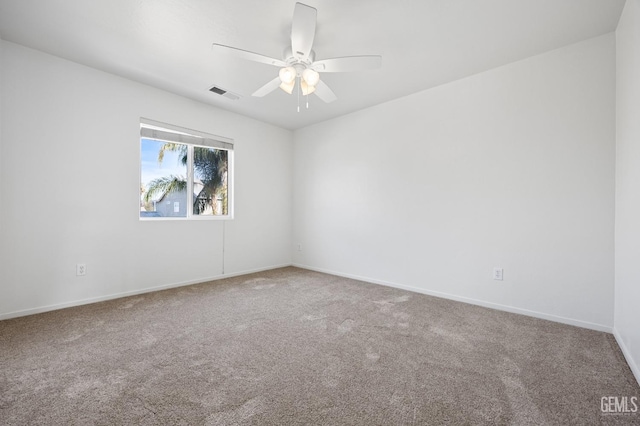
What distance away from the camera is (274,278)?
159 inches

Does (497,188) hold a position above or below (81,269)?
above

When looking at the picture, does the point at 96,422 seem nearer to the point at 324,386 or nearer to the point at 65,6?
the point at 324,386

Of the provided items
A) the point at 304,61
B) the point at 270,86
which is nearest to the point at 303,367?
the point at 304,61

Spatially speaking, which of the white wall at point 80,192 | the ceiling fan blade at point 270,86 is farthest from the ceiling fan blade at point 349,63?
the white wall at point 80,192

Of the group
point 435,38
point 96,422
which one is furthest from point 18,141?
point 435,38

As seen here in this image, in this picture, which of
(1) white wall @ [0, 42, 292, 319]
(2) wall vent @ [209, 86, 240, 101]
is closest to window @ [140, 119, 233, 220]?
(1) white wall @ [0, 42, 292, 319]

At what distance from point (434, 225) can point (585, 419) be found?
2160mm

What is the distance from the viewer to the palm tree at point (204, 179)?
366 cm

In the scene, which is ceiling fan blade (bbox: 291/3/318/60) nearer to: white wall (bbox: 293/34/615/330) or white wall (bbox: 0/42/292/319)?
white wall (bbox: 293/34/615/330)

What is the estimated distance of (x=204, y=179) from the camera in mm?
4059

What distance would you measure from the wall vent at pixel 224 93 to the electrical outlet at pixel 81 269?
97.0 inches

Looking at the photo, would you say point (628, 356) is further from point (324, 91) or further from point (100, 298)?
point (100, 298)

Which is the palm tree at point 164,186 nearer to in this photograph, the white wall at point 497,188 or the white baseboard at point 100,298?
the white baseboard at point 100,298

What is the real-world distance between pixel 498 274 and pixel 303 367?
2279mm
